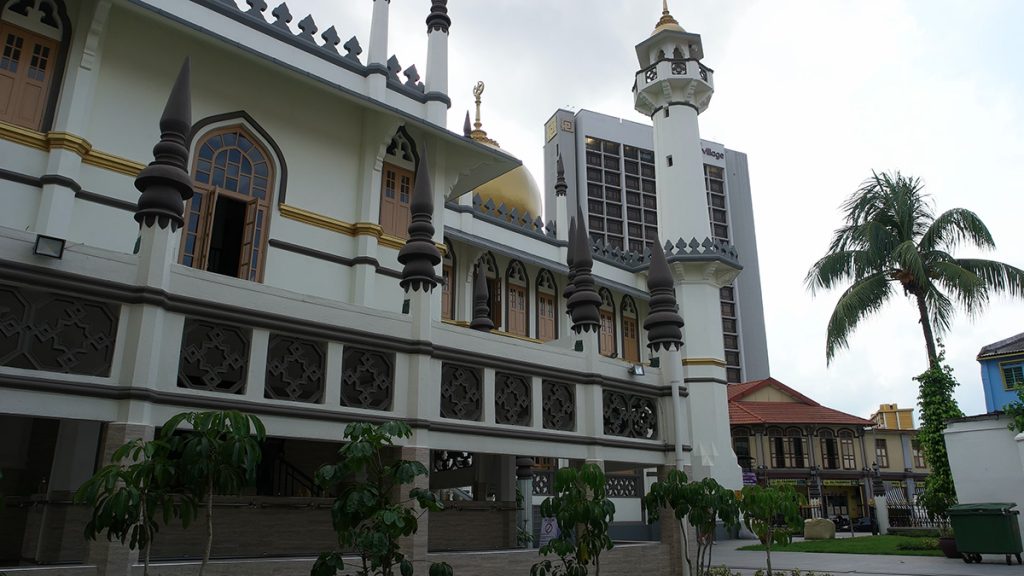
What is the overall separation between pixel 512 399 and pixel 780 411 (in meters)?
42.2

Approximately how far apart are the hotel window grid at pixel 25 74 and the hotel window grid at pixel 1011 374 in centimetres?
3464

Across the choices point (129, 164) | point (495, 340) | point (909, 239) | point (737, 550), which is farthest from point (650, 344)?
point (909, 239)

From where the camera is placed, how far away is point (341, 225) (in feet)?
46.7

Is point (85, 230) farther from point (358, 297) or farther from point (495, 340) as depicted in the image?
point (495, 340)

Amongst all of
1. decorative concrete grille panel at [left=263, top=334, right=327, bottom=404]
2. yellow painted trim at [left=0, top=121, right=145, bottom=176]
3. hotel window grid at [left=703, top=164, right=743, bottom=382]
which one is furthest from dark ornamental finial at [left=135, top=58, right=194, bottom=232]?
hotel window grid at [left=703, top=164, right=743, bottom=382]

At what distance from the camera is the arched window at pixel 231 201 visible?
12609 mm

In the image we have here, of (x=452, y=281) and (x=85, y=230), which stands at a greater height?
(x=452, y=281)

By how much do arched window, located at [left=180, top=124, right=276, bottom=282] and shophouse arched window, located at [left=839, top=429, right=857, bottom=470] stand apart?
47114 mm

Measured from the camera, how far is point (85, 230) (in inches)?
448

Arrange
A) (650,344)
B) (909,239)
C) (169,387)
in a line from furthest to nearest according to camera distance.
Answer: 1. (909,239)
2. (650,344)
3. (169,387)

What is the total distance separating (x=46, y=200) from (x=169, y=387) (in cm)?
481

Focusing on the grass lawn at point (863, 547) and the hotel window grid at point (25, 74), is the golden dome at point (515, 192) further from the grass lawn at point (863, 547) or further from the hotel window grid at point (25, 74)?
the hotel window grid at point (25, 74)

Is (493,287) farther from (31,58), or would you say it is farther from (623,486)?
(31,58)

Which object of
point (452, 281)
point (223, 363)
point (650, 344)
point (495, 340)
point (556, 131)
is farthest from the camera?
point (556, 131)
